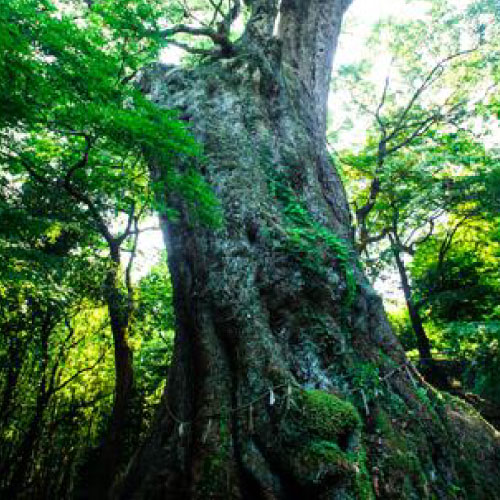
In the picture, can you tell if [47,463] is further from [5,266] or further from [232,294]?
[232,294]

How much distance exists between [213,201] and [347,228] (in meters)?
2.41

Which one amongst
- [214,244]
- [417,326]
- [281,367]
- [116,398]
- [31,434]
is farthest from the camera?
[417,326]

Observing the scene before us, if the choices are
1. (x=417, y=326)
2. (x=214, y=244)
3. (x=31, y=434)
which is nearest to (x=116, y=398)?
(x=31, y=434)

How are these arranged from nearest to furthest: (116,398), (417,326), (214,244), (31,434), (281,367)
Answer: (281,367)
(214,244)
(31,434)
(116,398)
(417,326)

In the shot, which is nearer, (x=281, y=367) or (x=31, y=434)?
(x=281, y=367)

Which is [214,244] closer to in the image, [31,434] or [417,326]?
[31,434]

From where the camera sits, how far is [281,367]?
3.12 meters

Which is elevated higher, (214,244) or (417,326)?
(417,326)

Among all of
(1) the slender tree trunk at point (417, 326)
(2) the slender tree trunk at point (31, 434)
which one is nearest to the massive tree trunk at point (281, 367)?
(2) the slender tree trunk at point (31, 434)

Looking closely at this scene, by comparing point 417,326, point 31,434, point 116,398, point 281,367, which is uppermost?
point 417,326

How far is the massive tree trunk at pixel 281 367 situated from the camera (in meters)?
2.76

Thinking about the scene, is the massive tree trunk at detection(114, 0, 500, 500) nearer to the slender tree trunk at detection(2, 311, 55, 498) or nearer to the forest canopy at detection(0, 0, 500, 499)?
the forest canopy at detection(0, 0, 500, 499)

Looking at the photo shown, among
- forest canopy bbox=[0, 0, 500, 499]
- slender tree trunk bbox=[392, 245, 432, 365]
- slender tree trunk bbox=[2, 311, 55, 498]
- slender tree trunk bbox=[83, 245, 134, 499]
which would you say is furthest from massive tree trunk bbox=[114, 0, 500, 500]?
slender tree trunk bbox=[392, 245, 432, 365]

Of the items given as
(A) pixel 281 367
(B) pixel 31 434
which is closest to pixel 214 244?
(A) pixel 281 367
